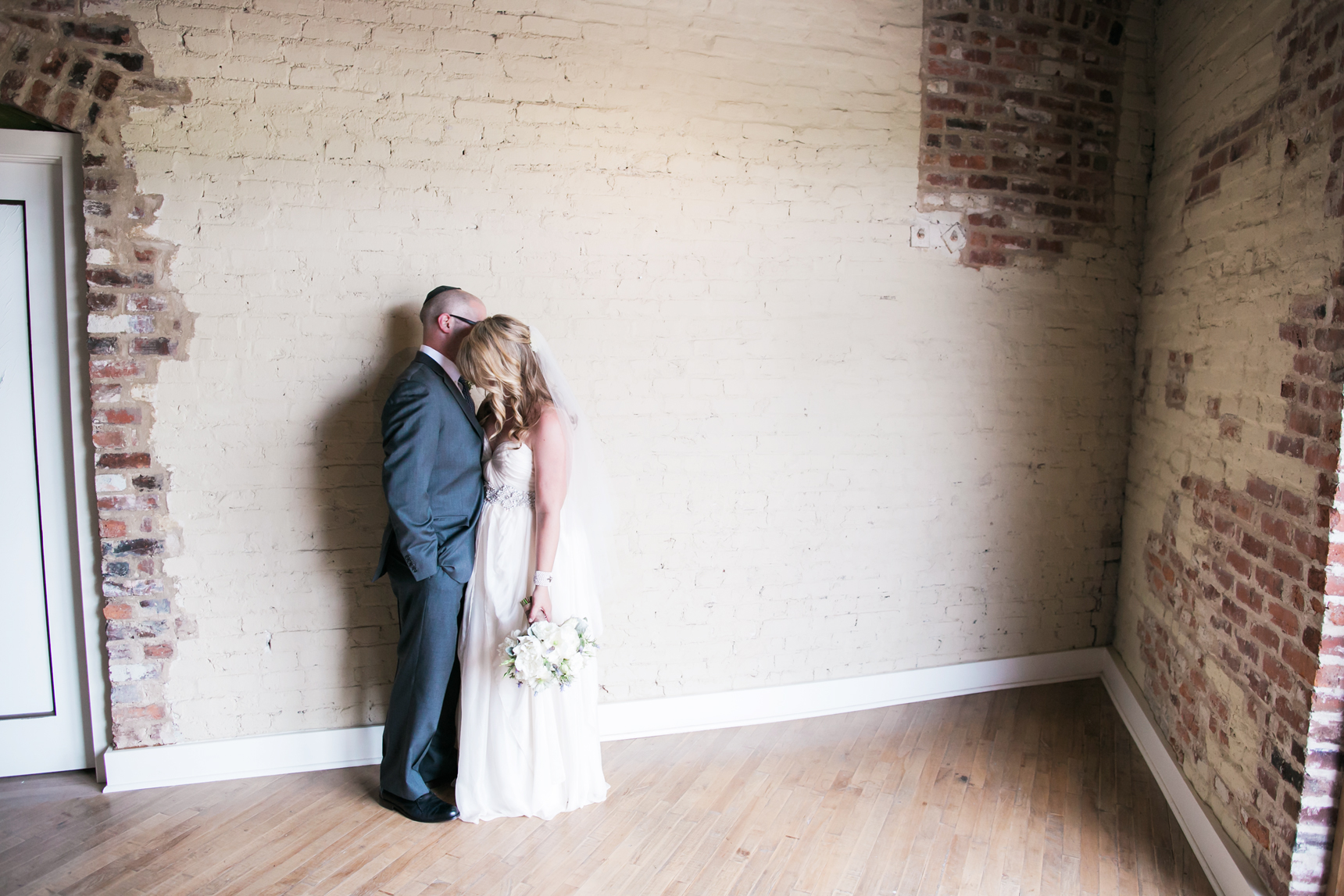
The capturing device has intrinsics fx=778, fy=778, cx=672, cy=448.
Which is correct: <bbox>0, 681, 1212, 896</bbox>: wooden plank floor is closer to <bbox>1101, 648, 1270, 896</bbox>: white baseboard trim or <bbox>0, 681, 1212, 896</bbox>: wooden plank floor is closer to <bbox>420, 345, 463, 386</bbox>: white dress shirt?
<bbox>1101, 648, 1270, 896</bbox>: white baseboard trim

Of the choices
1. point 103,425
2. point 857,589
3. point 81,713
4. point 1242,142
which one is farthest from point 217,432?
point 1242,142

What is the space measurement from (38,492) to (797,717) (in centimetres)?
319

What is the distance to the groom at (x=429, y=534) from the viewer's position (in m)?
2.66

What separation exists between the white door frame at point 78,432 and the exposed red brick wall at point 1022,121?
3333 mm

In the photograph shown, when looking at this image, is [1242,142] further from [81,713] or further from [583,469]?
[81,713]

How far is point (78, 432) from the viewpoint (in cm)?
287

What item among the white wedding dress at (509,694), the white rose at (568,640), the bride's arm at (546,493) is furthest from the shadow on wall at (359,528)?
the white rose at (568,640)

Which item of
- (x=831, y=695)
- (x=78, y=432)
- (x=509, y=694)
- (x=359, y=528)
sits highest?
(x=78, y=432)

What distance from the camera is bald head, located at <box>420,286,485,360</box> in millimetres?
2779

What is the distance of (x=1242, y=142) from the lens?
271 cm

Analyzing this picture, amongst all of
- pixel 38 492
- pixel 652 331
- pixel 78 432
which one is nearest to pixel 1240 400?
pixel 652 331

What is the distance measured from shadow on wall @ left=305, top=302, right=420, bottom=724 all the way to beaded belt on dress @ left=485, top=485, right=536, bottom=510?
1.81 feet

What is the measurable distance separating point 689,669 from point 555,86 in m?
2.46

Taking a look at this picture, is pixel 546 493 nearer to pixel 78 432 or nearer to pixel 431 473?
pixel 431 473
